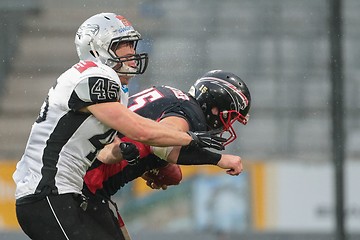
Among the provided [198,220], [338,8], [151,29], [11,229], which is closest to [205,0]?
[151,29]

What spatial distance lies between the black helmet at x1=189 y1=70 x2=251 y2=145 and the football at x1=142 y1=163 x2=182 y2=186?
0.67 ft

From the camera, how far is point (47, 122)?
3.03 metres

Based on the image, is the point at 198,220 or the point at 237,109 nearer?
the point at 237,109

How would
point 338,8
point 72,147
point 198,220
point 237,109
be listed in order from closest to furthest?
point 72,147 → point 237,109 → point 338,8 → point 198,220

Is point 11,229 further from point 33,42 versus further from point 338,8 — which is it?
point 338,8

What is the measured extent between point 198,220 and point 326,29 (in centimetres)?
123

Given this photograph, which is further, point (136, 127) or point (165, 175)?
point (165, 175)

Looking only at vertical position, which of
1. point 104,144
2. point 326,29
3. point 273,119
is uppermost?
point 104,144

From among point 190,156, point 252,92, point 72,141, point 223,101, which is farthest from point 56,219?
point 252,92

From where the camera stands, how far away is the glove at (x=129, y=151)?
3.13 meters

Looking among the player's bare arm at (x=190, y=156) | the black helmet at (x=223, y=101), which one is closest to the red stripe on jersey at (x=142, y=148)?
the player's bare arm at (x=190, y=156)

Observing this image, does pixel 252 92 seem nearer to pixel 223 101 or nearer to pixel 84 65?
pixel 223 101

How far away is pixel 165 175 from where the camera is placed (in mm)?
3543

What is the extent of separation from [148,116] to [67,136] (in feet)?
1.29
